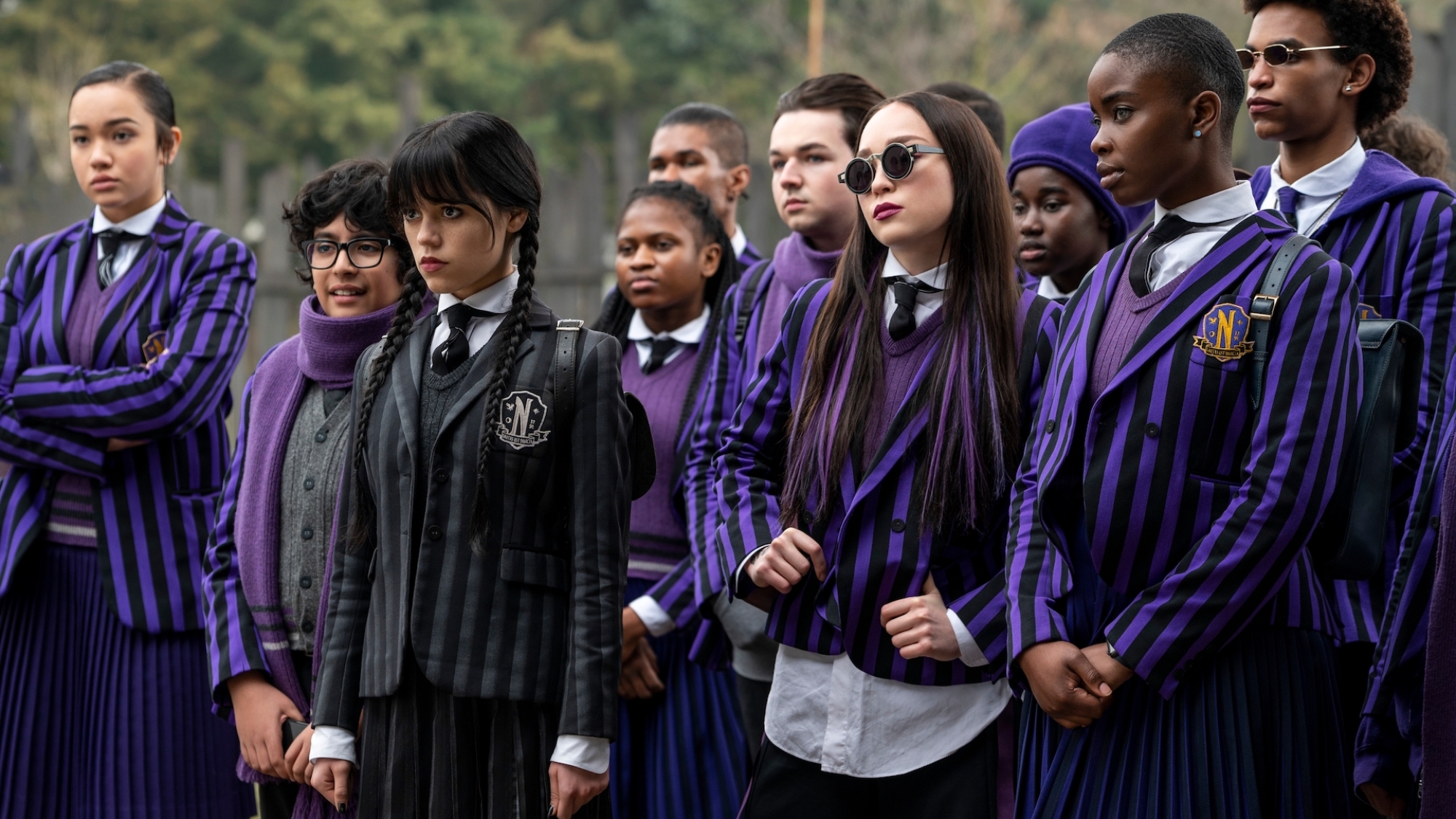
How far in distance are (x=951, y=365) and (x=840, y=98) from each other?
1481mm

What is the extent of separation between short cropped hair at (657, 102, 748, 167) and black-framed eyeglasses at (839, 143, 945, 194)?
186cm

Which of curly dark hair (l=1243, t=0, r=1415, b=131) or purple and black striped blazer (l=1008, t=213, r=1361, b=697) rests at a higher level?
curly dark hair (l=1243, t=0, r=1415, b=131)

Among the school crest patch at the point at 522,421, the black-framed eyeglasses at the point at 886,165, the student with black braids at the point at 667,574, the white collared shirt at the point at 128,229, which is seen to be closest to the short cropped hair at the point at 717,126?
the student with black braids at the point at 667,574

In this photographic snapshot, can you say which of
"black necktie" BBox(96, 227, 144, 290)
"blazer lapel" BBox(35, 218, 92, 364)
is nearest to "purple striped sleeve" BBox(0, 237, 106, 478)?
"blazer lapel" BBox(35, 218, 92, 364)

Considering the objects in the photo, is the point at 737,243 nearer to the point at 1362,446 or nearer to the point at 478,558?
the point at 478,558

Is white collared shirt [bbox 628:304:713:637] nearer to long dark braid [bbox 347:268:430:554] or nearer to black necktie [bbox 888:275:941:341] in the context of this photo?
black necktie [bbox 888:275:941:341]

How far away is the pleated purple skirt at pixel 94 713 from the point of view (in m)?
3.67

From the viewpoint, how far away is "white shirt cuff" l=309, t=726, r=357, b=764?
2.59m

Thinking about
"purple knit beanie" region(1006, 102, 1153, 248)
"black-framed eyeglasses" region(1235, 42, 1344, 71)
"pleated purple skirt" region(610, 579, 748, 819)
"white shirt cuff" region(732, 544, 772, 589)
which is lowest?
"pleated purple skirt" region(610, 579, 748, 819)

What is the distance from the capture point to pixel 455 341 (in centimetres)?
265

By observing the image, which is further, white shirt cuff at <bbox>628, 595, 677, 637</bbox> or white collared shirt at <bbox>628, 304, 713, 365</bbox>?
white collared shirt at <bbox>628, 304, 713, 365</bbox>

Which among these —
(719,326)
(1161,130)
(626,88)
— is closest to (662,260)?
(719,326)

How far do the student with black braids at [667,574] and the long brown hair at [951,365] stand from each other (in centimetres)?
71

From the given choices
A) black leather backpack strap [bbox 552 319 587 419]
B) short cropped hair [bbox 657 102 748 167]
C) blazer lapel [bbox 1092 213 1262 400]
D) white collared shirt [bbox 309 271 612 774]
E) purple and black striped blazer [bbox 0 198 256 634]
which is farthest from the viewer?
short cropped hair [bbox 657 102 748 167]
